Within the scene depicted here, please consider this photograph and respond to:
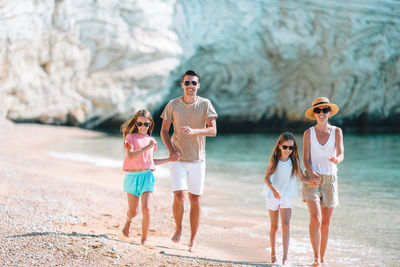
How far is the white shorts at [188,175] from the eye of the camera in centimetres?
373

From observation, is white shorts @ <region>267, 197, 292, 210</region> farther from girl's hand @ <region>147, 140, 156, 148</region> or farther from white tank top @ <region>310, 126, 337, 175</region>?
girl's hand @ <region>147, 140, 156, 148</region>

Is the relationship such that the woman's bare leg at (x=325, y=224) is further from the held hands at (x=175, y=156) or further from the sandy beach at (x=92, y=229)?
the held hands at (x=175, y=156)

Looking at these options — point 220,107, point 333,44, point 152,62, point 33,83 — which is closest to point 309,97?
point 333,44

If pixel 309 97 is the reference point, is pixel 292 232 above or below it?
below

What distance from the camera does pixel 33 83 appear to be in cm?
1582

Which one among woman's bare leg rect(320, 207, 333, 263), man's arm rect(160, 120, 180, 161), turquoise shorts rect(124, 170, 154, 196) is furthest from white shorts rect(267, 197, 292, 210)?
turquoise shorts rect(124, 170, 154, 196)

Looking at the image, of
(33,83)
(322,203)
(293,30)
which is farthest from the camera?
(293,30)

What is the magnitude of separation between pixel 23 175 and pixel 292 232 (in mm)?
3957

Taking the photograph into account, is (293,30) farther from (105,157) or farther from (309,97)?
(105,157)

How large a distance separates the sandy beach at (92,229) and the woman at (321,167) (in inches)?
21.9

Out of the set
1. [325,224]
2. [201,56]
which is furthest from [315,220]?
[201,56]

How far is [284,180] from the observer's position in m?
3.43

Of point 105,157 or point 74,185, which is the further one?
point 105,157

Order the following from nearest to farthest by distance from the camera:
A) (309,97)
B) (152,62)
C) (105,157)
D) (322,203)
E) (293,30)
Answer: (322,203) < (105,157) < (152,62) < (293,30) < (309,97)
